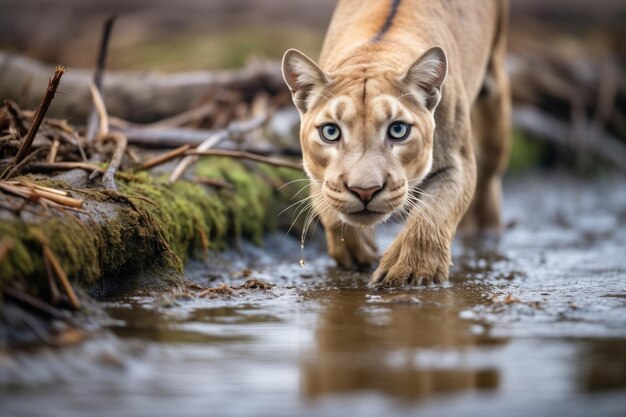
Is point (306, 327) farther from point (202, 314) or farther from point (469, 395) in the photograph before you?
point (469, 395)

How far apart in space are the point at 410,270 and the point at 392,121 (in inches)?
35.6

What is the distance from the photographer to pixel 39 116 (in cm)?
522

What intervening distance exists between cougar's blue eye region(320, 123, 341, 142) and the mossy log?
3.49ft

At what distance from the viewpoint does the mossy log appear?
419cm

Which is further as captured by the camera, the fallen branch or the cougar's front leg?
the fallen branch

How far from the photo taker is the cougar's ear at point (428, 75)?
5.79 metres

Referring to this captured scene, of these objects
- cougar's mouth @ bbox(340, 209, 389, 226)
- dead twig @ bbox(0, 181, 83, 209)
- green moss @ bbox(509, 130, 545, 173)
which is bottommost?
cougar's mouth @ bbox(340, 209, 389, 226)

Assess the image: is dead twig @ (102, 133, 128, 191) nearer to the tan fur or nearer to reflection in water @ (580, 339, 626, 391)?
the tan fur

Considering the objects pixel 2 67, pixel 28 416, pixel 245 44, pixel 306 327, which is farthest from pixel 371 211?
pixel 245 44

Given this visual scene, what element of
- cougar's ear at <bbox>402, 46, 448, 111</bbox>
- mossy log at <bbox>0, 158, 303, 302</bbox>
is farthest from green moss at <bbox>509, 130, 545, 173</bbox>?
cougar's ear at <bbox>402, 46, 448, 111</bbox>

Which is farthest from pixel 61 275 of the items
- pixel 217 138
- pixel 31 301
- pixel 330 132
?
pixel 217 138

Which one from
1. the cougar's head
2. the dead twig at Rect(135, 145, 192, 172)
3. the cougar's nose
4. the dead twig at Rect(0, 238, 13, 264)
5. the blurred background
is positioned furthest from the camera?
the blurred background

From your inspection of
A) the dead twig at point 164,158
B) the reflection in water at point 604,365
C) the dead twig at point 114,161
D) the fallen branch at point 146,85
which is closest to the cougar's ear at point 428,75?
the dead twig at point 164,158

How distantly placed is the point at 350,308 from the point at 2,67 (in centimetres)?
658
